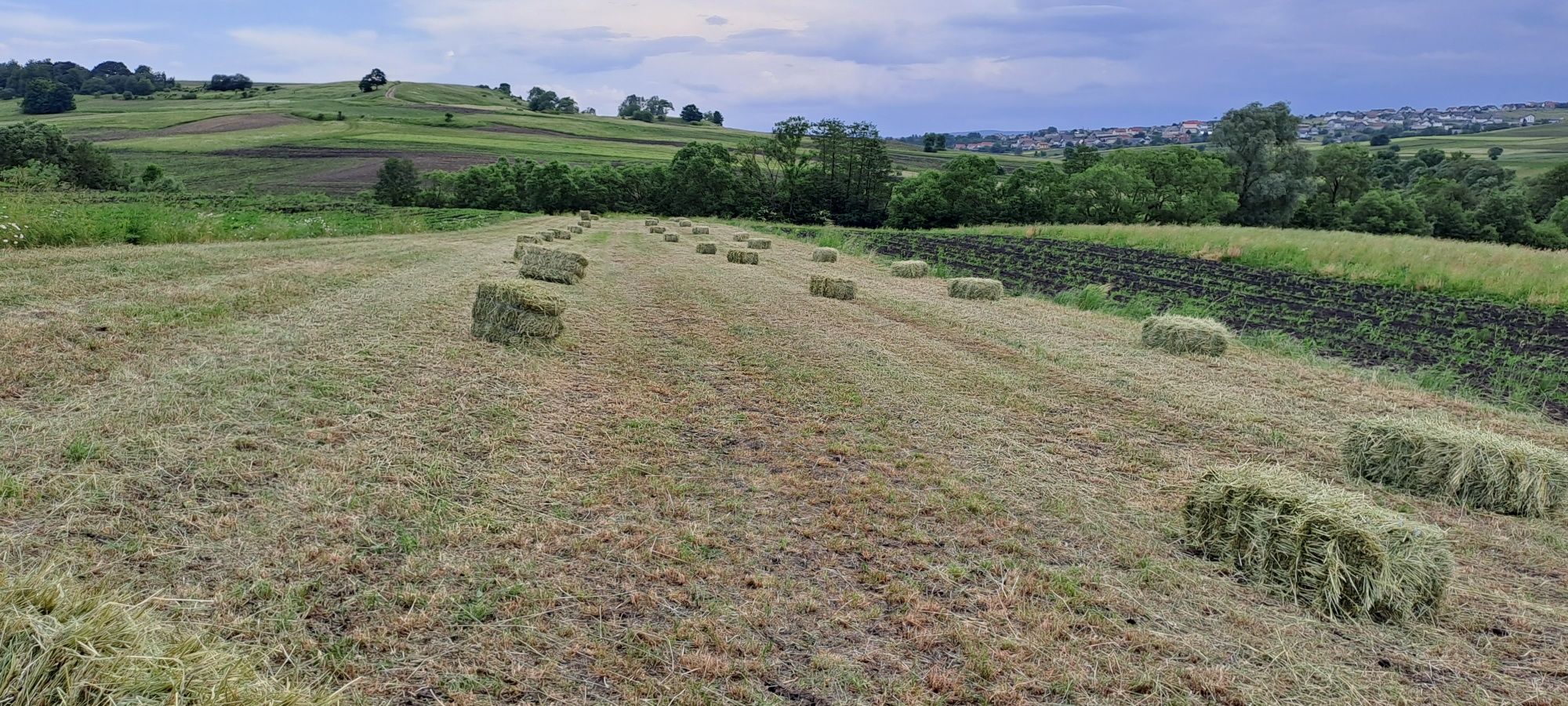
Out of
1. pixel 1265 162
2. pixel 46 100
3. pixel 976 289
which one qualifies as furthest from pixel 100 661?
→ pixel 46 100

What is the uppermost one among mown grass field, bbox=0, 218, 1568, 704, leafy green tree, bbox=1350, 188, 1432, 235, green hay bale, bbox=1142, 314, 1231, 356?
leafy green tree, bbox=1350, 188, 1432, 235

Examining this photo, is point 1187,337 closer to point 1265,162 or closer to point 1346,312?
point 1346,312

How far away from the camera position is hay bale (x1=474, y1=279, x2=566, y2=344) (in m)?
9.50

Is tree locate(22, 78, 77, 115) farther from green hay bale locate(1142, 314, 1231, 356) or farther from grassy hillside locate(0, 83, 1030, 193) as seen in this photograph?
green hay bale locate(1142, 314, 1231, 356)

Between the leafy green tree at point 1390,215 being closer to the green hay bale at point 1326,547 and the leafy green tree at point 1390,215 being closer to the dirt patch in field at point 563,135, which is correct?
the green hay bale at point 1326,547

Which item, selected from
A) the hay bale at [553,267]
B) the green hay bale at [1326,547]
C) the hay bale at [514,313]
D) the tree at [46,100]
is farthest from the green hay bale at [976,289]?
the tree at [46,100]

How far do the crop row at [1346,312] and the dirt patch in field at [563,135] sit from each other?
300 ft

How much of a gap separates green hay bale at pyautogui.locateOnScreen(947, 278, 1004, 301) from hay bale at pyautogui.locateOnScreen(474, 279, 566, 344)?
10.2 metres

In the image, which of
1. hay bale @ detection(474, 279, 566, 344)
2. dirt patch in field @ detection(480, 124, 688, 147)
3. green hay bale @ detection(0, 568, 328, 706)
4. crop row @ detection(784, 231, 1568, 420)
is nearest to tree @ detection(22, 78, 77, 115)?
dirt patch in field @ detection(480, 124, 688, 147)

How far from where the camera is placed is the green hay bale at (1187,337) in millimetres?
11461

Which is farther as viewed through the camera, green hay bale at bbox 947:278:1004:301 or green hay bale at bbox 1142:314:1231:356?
green hay bale at bbox 947:278:1004:301

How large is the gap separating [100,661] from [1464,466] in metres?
8.50

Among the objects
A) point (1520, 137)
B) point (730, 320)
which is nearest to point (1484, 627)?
point (730, 320)

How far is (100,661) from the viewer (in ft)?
7.84
